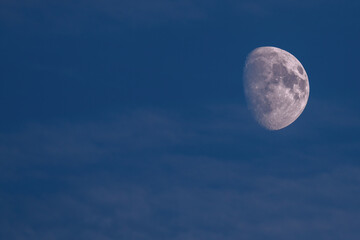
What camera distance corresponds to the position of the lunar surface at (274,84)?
291ft

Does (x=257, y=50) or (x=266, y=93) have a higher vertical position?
(x=257, y=50)

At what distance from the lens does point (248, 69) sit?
89.3 meters

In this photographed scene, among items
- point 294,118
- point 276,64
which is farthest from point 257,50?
point 294,118

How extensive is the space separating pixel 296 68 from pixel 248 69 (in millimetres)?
6673

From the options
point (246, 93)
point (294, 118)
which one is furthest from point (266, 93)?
point (294, 118)

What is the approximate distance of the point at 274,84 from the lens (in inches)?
Answer: 3492

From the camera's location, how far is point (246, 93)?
293 feet

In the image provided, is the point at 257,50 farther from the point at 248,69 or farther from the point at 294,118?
the point at 294,118

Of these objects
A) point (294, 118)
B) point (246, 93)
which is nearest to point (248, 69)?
point (246, 93)

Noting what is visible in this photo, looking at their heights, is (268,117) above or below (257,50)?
below

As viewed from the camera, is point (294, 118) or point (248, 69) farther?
point (294, 118)

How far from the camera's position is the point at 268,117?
90625 millimetres

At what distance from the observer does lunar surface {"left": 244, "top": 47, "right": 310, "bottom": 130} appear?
291 feet

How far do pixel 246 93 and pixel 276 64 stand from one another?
5.09 metres
